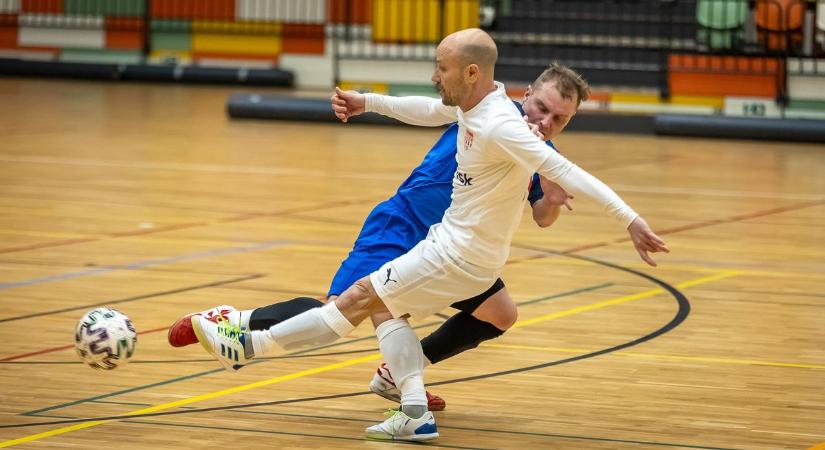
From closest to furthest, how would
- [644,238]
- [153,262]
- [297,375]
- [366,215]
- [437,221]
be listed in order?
1. [644,238]
2. [437,221]
3. [297,375]
4. [153,262]
5. [366,215]

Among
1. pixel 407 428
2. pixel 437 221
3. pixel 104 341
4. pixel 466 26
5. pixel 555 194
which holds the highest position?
pixel 466 26

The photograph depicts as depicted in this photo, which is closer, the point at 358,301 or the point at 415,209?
the point at 358,301

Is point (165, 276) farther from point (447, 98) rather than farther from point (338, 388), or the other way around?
point (447, 98)

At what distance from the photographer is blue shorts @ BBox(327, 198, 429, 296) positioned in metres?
4.32

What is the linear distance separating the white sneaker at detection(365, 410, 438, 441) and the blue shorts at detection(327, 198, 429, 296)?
44 centimetres

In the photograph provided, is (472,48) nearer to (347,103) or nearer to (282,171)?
(347,103)

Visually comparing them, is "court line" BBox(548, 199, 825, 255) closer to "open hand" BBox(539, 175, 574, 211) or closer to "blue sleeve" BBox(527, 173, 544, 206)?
"blue sleeve" BBox(527, 173, 544, 206)

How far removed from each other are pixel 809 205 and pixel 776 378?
507 cm

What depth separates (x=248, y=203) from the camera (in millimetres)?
9438

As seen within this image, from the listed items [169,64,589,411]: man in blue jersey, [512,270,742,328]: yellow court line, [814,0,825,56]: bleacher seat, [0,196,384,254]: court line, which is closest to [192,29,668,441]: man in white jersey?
[169,64,589,411]: man in blue jersey

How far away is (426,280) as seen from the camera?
408 cm

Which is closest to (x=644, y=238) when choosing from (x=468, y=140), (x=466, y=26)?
(x=468, y=140)

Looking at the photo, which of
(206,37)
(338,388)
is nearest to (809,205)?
(338,388)

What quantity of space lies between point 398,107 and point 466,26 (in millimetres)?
13396
